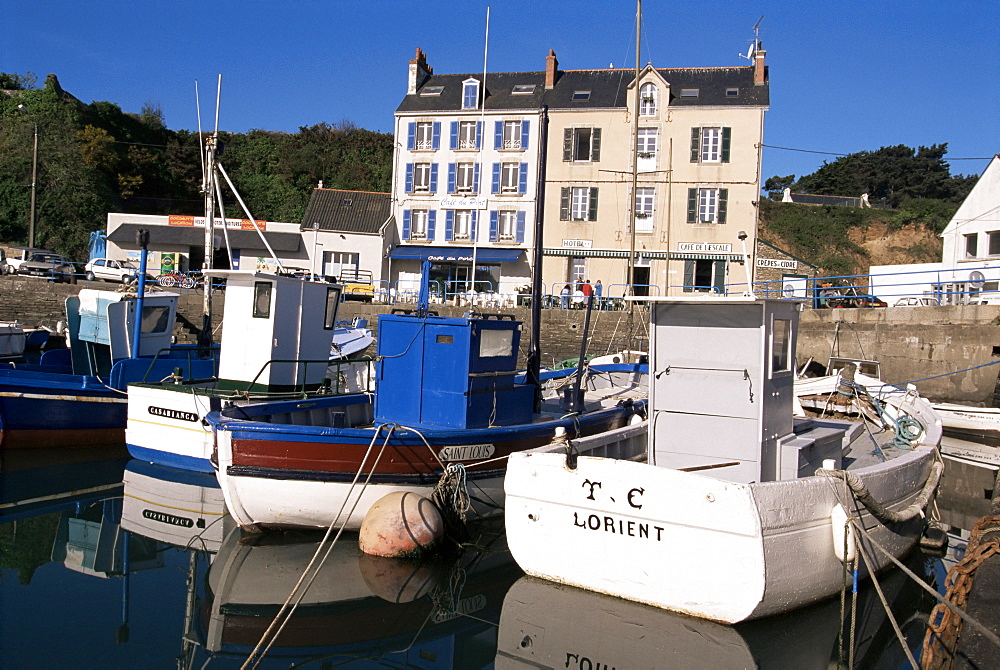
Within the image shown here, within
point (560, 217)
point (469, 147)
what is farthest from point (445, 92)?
point (560, 217)

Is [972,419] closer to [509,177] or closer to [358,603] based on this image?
[358,603]

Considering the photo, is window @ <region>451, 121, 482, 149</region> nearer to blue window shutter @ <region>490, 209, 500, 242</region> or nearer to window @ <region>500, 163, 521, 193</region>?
window @ <region>500, 163, 521, 193</region>

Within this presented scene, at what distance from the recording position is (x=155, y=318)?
1560 cm

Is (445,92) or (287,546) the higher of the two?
(445,92)

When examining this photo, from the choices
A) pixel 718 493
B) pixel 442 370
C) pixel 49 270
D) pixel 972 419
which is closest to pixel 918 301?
pixel 972 419

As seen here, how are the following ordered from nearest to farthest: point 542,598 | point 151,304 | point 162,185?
point 542,598
point 151,304
point 162,185

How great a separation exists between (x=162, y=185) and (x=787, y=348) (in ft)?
153

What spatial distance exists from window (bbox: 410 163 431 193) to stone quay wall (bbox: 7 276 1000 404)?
8558 mm

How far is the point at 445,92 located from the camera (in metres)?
36.5

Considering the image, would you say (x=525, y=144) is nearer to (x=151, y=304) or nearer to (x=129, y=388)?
(x=151, y=304)

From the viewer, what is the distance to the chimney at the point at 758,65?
3275 cm

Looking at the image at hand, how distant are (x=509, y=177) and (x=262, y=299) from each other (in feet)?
79.1

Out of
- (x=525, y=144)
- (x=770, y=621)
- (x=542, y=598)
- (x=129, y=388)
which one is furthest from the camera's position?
(x=525, y=144)

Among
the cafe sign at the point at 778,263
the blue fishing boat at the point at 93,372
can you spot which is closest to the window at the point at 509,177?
the cafe sign at the point at 778,263
